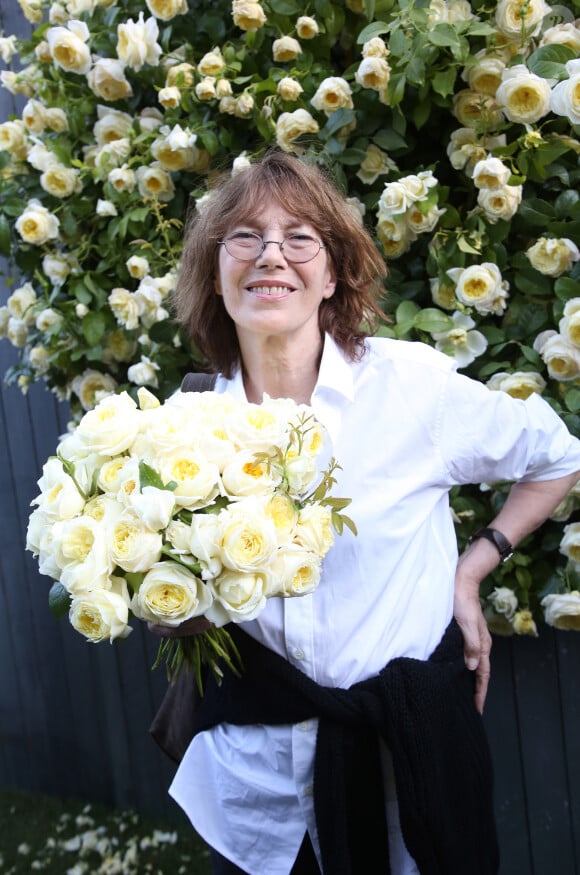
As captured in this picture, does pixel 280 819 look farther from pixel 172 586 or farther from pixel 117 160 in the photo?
pixel 117 160

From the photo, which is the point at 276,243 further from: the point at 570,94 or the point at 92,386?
the point at 92,386

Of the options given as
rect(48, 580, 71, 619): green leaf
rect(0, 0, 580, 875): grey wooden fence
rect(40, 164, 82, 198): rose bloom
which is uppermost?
rect(40, 164, 82, 198): rose bloom

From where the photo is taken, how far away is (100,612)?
122cm

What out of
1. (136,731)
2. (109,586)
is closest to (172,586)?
(109,586)

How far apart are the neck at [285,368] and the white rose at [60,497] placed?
51 cm

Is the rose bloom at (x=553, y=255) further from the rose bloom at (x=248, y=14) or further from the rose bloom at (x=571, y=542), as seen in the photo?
the rose bloom at (x=248, y=14)

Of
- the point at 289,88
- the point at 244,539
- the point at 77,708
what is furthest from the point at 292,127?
the point at 77,708

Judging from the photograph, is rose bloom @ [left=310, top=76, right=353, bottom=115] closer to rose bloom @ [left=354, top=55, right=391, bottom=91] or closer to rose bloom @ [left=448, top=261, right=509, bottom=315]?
rose bloom @ [left=354, top=55, right=391, bottom=91]

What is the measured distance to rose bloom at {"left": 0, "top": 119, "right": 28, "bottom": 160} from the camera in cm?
262

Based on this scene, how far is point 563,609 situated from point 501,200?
92 cm

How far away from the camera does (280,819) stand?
157 centimetres

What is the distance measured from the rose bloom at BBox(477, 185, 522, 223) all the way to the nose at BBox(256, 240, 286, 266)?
Result: 2.07 ft

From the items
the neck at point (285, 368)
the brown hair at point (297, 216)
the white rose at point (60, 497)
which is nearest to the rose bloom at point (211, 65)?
the brown hair at point (297, 216)

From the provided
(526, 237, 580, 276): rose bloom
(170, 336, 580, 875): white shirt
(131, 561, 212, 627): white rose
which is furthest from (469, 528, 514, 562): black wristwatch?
(131, 561, 212, 627): white rose
